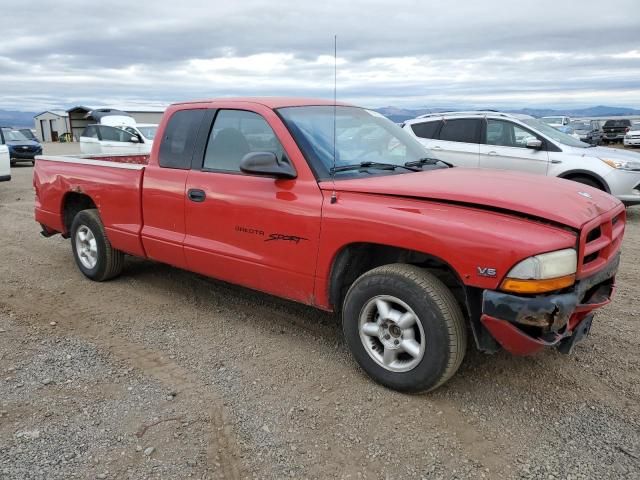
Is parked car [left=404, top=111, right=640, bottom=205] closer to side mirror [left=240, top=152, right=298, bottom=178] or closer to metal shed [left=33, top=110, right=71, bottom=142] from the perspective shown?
side mirror [left=240, top=152, right=298, bottom=178]

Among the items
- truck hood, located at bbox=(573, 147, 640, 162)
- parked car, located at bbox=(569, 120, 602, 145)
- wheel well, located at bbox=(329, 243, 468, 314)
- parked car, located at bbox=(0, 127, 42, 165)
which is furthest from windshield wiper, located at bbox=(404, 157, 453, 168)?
parked car, located at bbox=(569, 120, 602, 145)

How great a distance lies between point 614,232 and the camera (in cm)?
349

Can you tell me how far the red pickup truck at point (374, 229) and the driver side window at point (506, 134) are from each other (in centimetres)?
537

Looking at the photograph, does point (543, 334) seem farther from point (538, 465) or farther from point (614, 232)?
point (614, 232)

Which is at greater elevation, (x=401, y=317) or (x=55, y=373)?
(x=401, y=317)

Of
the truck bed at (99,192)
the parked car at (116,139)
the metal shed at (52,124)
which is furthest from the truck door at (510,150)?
the metal shed at (52,124)

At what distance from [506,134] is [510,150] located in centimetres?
34

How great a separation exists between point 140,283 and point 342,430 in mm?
3272

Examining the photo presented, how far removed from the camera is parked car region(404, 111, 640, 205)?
8.65 meters

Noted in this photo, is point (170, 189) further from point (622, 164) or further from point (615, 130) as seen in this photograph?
point (615, 130)

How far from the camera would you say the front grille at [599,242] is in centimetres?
296

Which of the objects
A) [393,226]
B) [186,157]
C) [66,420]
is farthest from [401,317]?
[186,157]

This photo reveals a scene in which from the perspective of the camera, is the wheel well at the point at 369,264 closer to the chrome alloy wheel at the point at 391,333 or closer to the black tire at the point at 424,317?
the black tire at the point at 424,317

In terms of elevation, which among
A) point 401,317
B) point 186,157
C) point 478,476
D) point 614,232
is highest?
point 186,157
